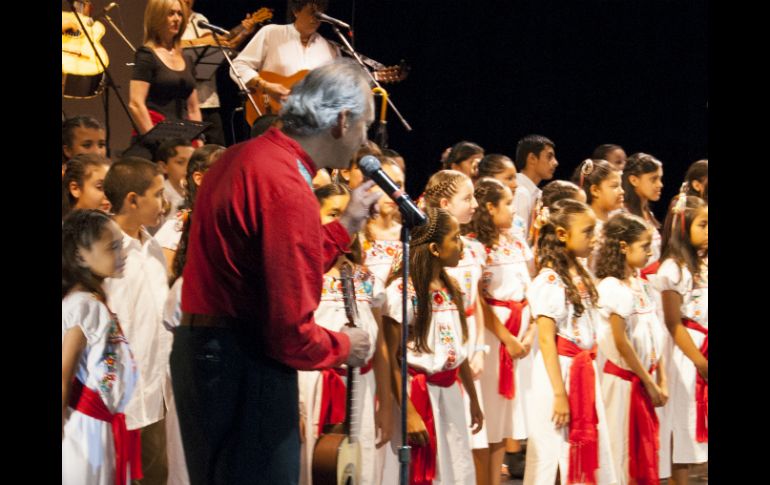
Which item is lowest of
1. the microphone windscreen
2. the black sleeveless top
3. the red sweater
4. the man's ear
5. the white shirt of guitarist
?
the red sweater

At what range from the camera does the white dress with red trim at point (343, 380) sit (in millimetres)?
3658

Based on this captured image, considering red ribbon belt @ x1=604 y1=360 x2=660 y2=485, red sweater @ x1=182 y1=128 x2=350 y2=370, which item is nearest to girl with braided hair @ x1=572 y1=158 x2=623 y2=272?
red ribbon belt @ x1=604 y1=360 x2=660 y2=485

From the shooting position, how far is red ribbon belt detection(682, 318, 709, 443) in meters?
4.43

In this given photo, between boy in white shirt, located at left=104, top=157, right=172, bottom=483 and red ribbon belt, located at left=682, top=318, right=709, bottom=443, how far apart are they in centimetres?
212

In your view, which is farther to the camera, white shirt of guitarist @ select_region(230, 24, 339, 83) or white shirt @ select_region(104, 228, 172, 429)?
white shirt of guitarist @ select_region(230, 24, 339, 83)

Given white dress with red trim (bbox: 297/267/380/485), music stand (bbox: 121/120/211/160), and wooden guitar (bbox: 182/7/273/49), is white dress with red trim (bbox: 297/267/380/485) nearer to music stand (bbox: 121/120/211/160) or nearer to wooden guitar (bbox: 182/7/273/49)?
music stand (bbox: 121/120/211/160)

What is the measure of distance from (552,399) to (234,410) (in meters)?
1.80

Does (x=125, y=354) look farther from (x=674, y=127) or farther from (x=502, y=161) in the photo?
(x=674, y=127)

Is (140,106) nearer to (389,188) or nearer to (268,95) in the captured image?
(268,95)

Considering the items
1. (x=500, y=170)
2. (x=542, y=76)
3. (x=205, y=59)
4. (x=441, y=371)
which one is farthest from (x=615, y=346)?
(x=542, y=76)

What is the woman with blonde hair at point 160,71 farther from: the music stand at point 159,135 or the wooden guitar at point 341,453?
the wooden guitar at point 341,453

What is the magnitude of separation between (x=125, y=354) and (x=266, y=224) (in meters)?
1.06

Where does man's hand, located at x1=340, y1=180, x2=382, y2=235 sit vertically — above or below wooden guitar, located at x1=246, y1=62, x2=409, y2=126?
below
